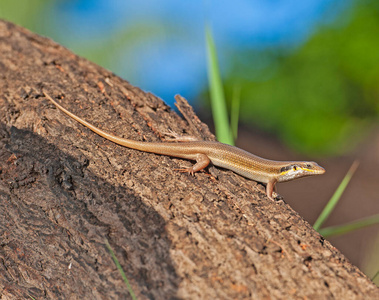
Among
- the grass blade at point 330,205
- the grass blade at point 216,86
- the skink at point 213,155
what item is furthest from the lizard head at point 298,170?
the grass blade at point 216,86

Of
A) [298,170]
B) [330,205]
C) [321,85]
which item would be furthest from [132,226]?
[321,85]

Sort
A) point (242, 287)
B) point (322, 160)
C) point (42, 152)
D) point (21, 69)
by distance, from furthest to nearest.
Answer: point (322, 160), point (21, 69), point (42, 152), point (242, 287)

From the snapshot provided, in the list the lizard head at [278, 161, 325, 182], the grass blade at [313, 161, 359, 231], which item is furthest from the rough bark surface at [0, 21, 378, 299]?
the lizard head at [278, 161, 325, 182]

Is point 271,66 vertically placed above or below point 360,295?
above

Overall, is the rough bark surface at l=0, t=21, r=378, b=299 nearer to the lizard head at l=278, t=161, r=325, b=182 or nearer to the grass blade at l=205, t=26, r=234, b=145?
the grass blade at l=205, t=26, r=234, b=145

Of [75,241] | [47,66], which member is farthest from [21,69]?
[75,241]

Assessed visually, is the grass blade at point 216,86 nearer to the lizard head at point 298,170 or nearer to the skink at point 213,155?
the skink at point 213,155

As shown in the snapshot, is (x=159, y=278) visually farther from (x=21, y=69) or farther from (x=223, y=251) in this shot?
(x=21, y=69)
